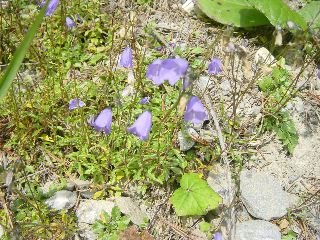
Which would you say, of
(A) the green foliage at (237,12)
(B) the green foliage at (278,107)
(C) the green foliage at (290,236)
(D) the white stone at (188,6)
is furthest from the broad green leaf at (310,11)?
(C) the green foliage at (290,236)

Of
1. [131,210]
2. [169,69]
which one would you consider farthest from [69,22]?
[131,210]

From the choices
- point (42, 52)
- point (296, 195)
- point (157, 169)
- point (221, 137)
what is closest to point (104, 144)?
point (157, 169)

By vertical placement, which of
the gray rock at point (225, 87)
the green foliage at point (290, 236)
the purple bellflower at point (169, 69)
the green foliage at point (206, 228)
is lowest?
the green foliage at point (290, 236)

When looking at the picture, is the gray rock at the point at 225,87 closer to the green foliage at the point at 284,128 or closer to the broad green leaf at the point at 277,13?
the green foliage at the point at 284,128

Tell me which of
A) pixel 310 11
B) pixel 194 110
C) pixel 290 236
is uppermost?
pixel 194 110

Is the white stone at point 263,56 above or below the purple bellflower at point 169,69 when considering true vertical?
below

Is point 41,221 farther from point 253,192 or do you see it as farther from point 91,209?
point 253,192
